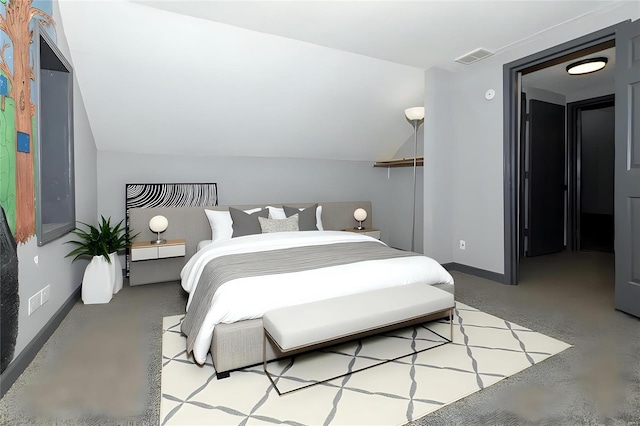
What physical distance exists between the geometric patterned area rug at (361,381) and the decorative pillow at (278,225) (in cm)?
155

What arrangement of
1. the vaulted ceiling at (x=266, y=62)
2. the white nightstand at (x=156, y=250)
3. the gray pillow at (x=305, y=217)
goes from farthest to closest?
1. the gray pillow at (x=305, y=217)
2. the white nightstand at (x=156, y=250)
3. the vaulted ceiling at (x=266, y=62)

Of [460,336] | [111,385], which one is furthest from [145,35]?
[460,336]

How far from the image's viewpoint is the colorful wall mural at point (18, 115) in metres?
1.88

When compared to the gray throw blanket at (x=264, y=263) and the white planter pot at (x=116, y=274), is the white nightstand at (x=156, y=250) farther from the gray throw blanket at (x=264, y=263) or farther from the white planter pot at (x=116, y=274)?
the gray throw blanket at (x=264, y=263)

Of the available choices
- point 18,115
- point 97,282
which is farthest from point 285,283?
point 97,282

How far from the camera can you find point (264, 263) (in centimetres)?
256

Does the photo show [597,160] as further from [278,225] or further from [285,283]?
[285,283]

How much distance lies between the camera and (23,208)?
2094 mm

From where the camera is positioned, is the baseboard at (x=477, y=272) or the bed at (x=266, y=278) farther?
the baseboard at (x=477, y=272)

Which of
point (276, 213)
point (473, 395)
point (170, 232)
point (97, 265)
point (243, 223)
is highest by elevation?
point (276, 213)

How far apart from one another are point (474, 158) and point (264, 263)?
9.55 ft

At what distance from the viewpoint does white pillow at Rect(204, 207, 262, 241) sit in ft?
12.6

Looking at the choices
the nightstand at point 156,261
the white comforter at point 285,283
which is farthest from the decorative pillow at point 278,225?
the nightstand at point 156,261

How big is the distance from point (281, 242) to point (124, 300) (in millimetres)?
1629
